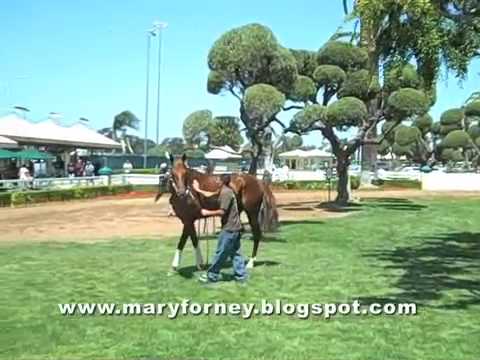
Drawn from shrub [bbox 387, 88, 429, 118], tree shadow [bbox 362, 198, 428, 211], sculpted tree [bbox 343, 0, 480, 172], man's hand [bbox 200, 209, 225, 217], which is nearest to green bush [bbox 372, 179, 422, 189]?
tree shadow [bbox 362, 198, 428, 211]

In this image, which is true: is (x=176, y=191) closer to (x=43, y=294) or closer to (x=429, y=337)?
(x=43, y=294)

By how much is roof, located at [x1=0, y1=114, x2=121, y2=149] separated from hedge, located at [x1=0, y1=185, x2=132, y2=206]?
482 cm

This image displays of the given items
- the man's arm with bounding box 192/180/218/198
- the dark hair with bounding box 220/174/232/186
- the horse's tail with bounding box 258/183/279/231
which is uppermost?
the dark hair with bounding box 220/174/232/186

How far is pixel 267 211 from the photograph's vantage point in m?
11.6

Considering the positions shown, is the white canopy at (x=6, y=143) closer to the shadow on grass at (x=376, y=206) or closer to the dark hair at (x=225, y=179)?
the shadow on grass at (x=376, y=206)

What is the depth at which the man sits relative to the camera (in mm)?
8742

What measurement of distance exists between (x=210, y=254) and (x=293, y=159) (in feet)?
186

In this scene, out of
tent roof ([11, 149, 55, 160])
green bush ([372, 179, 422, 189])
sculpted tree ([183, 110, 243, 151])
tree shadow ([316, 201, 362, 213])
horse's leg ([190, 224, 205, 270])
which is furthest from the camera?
green bush ([372, 179, 422, 189])

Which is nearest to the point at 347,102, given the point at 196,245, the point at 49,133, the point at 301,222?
the point at 301,222

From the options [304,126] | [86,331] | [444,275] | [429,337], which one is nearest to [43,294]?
[86,331]

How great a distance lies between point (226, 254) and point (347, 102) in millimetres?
15675

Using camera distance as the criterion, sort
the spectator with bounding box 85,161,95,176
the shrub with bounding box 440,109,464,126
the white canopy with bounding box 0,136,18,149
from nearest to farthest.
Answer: the white canopy with bounding box 0,136,18,149 → the spectator with bounding box 85,161,95,176 → the shrub with bounding box 440,109,464,126

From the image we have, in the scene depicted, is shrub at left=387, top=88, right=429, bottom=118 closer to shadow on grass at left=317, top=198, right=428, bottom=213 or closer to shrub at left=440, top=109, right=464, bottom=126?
shadow on grass at left=317, top=198, right=428, bottom=213

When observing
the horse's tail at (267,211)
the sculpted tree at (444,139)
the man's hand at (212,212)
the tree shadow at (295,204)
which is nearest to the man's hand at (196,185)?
the man's hand at (212,212)
